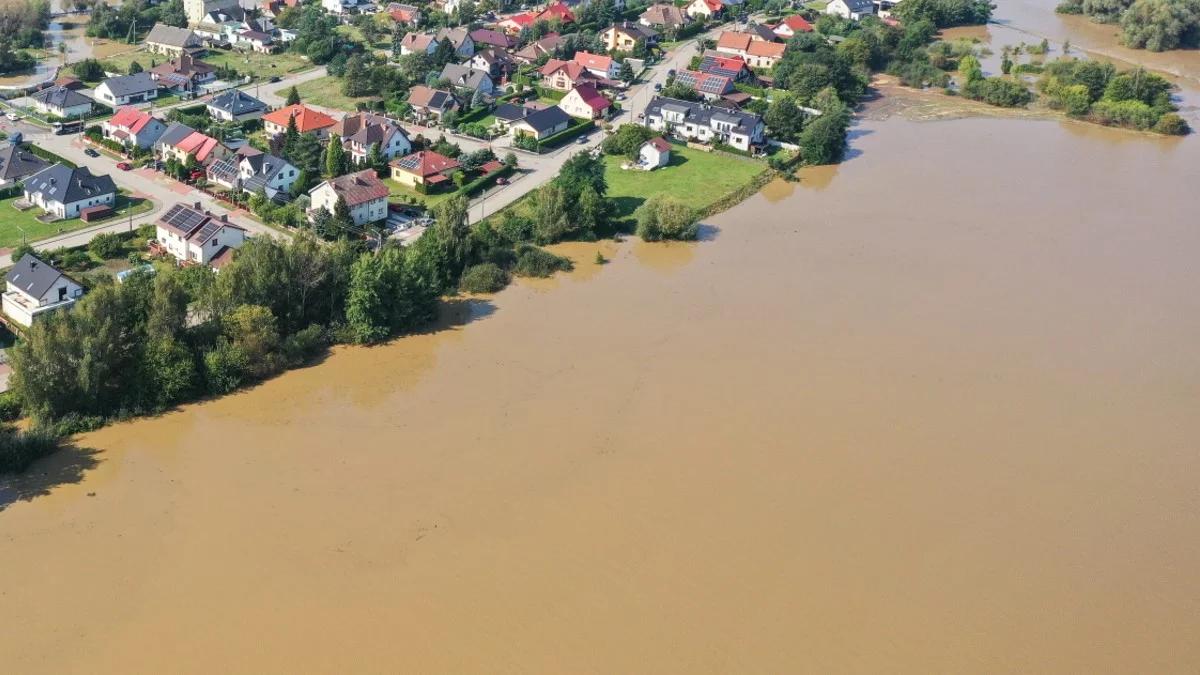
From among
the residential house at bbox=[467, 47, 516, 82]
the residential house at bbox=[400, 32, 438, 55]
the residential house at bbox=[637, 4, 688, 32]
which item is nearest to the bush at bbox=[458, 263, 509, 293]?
the residential house at bbox=[467, 47, 516, 82]

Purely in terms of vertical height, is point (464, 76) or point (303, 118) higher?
point (464, 76)

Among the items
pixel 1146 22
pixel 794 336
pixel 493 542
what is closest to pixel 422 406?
pixel 493 542

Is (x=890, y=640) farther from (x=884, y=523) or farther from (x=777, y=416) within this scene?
(x=777, y=416)

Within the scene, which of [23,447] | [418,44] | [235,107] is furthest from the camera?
[418,44]

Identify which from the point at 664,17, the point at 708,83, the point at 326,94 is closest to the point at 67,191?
the point at 326,94

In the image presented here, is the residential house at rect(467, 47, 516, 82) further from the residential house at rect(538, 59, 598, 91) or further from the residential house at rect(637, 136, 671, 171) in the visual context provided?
the residential house at rect(637, 136, 671, 171)

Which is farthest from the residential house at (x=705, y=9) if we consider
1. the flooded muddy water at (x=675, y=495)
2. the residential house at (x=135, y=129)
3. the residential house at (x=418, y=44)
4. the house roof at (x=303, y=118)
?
the flooded muddy water at (x=675, y=495)

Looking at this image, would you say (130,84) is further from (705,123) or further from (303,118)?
(705,123)
